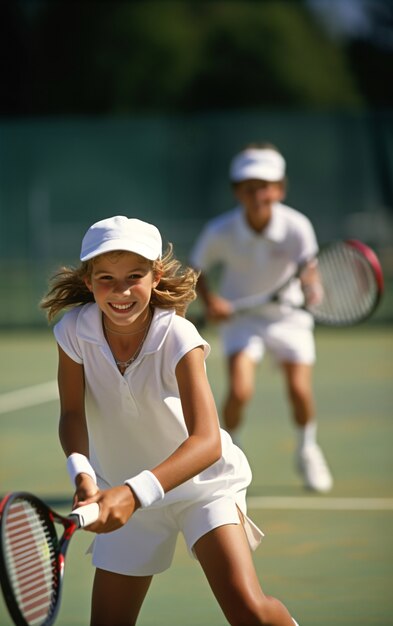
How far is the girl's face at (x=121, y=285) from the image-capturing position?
301cm

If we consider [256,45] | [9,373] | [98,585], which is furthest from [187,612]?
[256,45]

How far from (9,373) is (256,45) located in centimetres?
2861

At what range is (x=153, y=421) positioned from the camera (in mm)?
3141

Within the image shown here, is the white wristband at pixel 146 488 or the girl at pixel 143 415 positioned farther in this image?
the girl at pixel 143 415

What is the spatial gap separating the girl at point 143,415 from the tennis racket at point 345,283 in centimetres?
211

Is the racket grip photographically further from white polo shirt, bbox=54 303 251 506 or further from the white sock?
the white sock

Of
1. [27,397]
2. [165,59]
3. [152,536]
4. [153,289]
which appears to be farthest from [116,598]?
[165,59]

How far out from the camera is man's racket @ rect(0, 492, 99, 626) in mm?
2576

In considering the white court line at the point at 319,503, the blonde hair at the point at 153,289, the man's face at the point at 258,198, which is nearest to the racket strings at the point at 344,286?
the man's face at the point at 258,198

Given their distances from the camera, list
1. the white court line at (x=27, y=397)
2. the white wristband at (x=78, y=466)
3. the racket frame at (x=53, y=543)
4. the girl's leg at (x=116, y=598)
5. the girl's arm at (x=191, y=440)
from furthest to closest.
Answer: the white court line at (x=27, y=397) < the girl's leg at (x=116, y=598) < the white wristband at (x=78, y=466) < the girl's arm at (x=191, y=440) < the racket frame at (x=53, y=543)

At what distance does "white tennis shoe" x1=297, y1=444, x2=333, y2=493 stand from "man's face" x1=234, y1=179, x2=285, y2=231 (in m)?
0.93

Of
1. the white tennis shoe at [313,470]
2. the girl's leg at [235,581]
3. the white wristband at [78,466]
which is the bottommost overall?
the white tennis shoe at [313,470]

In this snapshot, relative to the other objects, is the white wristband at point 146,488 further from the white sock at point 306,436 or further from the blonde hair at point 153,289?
the white sock at point 306,436

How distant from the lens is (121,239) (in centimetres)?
297
